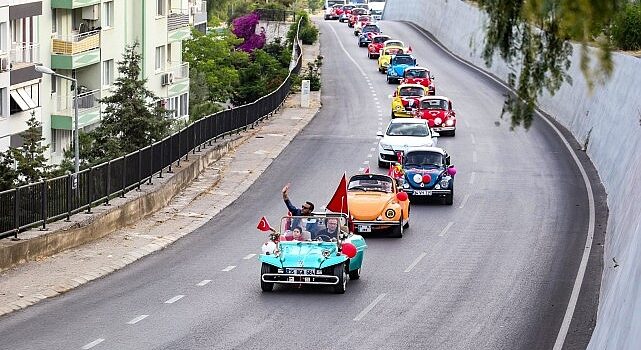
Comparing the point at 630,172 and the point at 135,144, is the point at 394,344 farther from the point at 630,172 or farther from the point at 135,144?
the point at 135,144

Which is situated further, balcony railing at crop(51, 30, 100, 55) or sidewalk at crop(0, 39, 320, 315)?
balcony railing at crop(51, 30, 100, 55)

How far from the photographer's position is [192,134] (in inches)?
1718

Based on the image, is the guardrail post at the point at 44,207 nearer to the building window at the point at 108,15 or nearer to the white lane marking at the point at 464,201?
the white lane marking at the point at 464,201

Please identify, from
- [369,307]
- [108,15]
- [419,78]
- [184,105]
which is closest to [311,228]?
[369,307]

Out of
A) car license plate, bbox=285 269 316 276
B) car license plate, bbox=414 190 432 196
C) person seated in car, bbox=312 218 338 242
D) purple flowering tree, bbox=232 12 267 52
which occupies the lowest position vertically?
purple flowering tree, bbox=232 12 267 52

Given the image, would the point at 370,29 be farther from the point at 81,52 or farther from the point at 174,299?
the point at 174,299

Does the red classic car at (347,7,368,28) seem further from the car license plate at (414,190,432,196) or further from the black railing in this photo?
the car license plate at (414,190,432,196)

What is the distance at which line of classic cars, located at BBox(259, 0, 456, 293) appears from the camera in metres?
25.8

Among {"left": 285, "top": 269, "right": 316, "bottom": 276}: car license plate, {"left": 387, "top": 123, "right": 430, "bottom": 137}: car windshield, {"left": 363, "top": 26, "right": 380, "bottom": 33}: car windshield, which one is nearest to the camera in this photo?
{"left": 285, "top": 269, "right": 316, "bottom": 276}: car license plate

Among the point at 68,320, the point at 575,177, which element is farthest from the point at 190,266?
the point at 575,177

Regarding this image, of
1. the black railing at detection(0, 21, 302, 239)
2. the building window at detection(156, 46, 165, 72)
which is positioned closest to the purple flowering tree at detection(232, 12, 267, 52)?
the building window at detection(156, 46, 165, 72)

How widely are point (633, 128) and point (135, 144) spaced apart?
14864 millimetres

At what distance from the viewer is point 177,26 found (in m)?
80.0

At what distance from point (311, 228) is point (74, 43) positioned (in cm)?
3795
